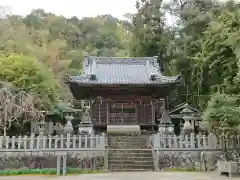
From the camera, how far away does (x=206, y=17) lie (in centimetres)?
2788

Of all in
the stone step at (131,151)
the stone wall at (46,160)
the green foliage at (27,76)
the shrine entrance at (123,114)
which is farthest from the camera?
the shrine entrance at (123,114)

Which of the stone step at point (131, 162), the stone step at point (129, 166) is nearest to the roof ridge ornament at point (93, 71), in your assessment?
the stone step at point (131, 162)

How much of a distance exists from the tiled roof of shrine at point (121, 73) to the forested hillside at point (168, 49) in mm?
2489

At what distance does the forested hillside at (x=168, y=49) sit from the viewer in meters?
18.4

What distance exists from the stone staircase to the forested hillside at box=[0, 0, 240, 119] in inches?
195

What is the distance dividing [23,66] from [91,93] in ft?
14.9

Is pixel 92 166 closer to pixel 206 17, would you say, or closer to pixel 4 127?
pixel 4 127

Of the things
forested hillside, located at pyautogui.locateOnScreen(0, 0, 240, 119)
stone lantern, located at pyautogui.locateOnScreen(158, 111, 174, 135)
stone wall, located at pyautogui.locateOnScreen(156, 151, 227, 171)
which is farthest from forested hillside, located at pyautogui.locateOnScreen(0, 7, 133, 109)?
stone wall, located at pyautogui.locateOnScreen(156, 151, 227, 171)

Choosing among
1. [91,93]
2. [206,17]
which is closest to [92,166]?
[91,93]

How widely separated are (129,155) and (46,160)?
362 centimetres

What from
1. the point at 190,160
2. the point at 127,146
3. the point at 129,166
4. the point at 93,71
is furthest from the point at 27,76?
the point at 190,160

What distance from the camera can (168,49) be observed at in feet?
97.1

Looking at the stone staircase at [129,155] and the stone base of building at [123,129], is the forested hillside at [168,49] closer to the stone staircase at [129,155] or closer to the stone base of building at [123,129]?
the stone base of building at [123,129]

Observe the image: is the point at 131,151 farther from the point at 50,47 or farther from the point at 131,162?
the point at 50,47
